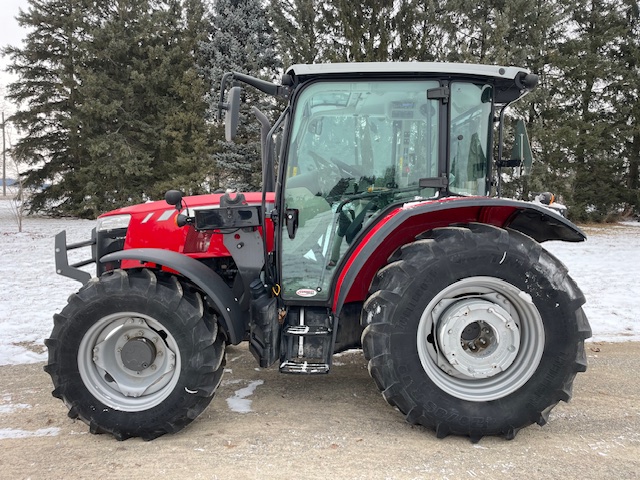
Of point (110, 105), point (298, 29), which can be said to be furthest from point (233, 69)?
point (110, 105)

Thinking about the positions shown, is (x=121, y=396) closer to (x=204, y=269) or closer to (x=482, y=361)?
(x=204, y=269)

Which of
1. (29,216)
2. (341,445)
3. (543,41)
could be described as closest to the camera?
(341,445)

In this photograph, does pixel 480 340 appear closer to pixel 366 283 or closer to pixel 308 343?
pixel 366 283

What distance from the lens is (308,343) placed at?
3.02m

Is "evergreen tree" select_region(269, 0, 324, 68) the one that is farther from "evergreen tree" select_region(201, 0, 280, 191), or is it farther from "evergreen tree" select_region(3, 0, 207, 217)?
"evergreen tree" select_region(3, 0, 207, 217)

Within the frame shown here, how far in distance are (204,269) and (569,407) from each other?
2.57 meters

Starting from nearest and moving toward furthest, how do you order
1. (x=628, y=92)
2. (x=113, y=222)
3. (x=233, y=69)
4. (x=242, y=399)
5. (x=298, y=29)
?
(x=242, y=399), (x=113, y=222), (x=233, y=69), (x=298, y=29), (x=628, y=92)

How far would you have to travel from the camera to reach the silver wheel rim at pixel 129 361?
112 inches

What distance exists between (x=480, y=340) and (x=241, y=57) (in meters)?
16.6

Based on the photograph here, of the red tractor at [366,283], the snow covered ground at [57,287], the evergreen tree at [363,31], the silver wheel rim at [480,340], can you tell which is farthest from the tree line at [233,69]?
the silver wheel rim at [480,340]

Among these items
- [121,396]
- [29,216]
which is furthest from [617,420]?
[29,216]

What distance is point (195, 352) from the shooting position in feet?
9.17

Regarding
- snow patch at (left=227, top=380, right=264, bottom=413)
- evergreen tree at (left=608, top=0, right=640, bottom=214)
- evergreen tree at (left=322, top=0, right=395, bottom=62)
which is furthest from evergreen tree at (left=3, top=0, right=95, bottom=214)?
evergreen tree at (left=608, top=0, right=640, bottom=214)

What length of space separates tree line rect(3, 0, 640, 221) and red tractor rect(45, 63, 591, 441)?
13.6m
